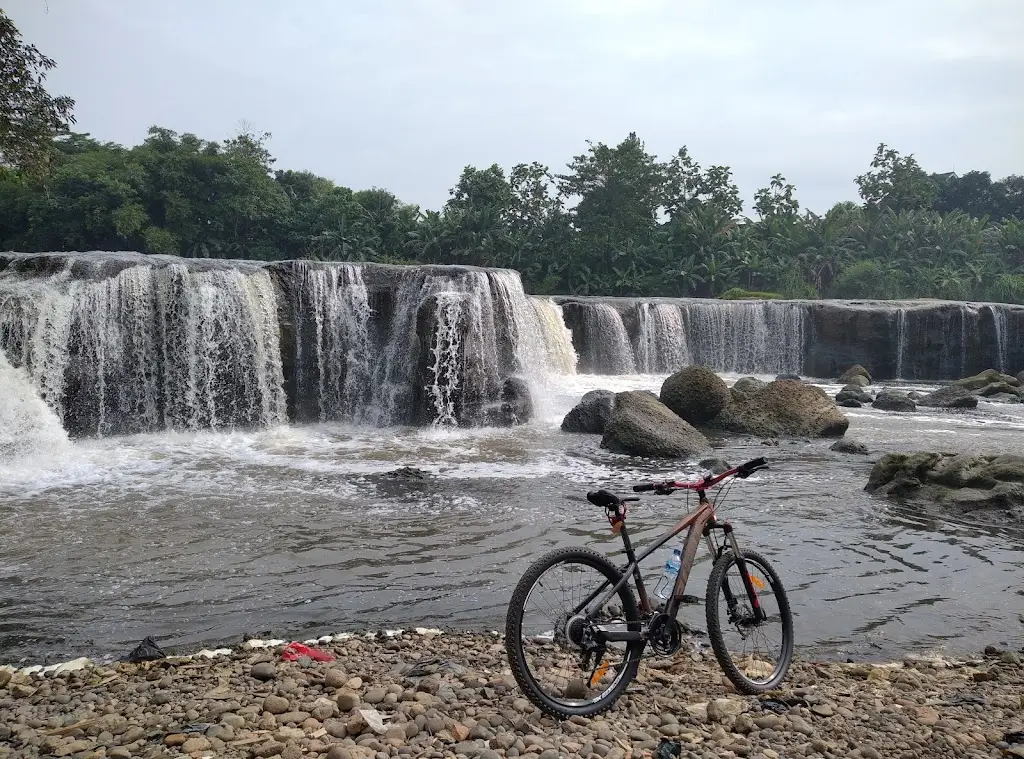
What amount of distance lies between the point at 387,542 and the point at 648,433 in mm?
6064

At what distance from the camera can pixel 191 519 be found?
825cm

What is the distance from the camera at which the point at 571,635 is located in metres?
3.45

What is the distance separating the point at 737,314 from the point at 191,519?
23277 millimetres

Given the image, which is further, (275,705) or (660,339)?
(660,339)

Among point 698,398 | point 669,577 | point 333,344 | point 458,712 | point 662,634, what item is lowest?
point 458,712

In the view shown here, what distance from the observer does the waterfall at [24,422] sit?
11.7 metres

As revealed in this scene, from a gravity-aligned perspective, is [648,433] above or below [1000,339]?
below

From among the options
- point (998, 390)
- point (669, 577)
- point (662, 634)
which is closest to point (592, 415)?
point (669, 577)

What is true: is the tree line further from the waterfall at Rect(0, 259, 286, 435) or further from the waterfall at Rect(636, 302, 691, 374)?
the waterfall at Rect(0, 259, 286, 435)

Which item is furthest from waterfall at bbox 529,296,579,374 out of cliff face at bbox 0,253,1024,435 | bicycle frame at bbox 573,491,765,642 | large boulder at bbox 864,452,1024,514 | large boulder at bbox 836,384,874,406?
bicycle frame at bbox 573,491,765,642

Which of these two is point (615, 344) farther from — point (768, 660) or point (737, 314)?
point (768, 660)

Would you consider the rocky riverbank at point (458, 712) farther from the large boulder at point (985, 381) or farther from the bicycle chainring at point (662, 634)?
the large boulder at point (985, 381)

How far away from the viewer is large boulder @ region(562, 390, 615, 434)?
1454 cm

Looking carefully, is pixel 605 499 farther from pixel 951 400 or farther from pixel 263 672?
pixel 951 400
